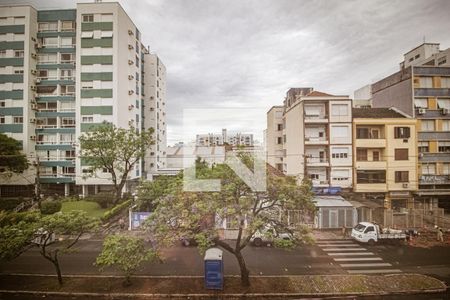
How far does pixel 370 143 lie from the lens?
20.5 meters

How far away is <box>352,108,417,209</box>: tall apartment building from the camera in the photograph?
20.4m

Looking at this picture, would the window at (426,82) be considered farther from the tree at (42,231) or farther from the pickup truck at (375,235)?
the tree at (42,231)

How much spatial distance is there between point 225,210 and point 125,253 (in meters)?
3.77

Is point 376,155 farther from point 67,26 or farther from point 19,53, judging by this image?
point 19,53

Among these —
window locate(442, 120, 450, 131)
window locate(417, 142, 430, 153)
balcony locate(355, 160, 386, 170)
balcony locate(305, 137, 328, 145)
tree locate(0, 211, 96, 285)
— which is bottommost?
tree locate(0, 211, 96, 285)

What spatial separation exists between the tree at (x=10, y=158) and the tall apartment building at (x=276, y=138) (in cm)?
2436

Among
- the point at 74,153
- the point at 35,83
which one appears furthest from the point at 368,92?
the point at 35,83

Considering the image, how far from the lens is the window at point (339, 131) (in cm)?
2062

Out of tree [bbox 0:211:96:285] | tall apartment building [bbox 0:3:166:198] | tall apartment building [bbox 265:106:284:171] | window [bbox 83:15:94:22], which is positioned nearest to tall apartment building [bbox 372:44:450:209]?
tall apartment building [bbox 265:106:284:171]

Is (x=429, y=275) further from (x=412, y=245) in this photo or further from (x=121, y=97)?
(x=121, y=97)

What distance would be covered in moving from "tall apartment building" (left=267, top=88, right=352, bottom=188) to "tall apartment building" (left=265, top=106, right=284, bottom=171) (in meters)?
6.03

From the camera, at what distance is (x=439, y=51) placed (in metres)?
25.5

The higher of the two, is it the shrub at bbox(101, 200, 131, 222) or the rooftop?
the rooftop

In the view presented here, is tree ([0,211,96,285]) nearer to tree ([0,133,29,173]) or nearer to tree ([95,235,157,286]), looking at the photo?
tree ([95,235,157,286])
